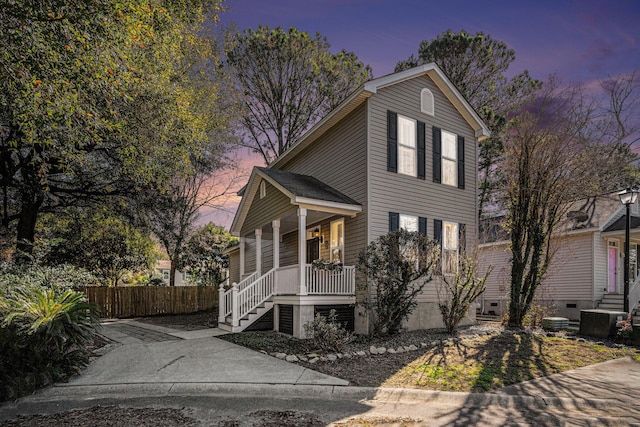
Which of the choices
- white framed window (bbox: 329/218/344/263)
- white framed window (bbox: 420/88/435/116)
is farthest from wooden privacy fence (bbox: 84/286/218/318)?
white framed window (bbox: 420/88/435/116)

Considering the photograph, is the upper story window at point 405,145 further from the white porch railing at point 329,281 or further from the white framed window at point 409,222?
the white porch railing at point 329,281

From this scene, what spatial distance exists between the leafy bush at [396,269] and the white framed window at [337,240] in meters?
2.40

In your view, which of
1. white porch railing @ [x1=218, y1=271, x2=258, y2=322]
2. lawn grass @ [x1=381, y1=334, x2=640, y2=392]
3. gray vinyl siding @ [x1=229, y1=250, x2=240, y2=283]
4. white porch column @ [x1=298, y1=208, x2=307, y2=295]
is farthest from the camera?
gray vinyl siding @ [x1=229, y1=250, x2=240, y2=283]

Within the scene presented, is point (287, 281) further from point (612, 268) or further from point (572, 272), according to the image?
point (612, 268)

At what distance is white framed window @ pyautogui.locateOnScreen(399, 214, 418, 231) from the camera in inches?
477

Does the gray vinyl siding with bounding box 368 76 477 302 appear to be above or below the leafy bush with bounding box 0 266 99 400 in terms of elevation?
above

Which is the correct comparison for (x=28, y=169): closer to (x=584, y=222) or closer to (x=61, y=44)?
(x=61, y=44)

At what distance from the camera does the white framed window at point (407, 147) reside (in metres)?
12.4

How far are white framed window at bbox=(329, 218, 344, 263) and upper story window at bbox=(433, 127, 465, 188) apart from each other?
3307 millimetres

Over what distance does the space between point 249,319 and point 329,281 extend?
8.58 ft

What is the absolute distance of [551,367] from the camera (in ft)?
24.9

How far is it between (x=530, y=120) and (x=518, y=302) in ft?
17.0

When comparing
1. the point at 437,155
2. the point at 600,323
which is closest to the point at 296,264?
the point at 437,155

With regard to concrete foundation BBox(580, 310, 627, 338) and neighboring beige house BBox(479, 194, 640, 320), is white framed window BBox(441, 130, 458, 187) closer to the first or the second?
neighboring beige house BBox(479, 194, 640, 320)
